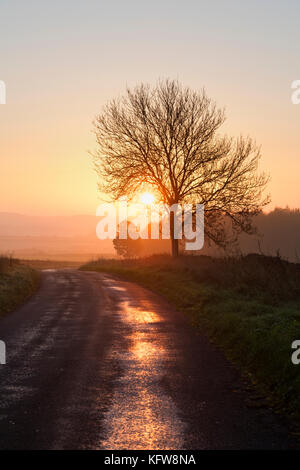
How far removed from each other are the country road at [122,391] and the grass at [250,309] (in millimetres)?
524

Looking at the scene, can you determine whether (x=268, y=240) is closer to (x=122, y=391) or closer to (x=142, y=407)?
(x=122, y=391)

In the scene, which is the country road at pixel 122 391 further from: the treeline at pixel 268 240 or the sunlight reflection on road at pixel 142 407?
the treeline at pixel 268 240

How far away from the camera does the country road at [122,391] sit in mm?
5996

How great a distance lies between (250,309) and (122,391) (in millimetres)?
7271

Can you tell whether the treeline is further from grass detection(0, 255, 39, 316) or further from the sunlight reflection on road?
the sunlight reflection on road

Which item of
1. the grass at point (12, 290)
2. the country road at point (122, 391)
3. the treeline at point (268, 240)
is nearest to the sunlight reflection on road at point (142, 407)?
the country road at point (122, 391)

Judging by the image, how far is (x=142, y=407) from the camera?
7207 millimetres

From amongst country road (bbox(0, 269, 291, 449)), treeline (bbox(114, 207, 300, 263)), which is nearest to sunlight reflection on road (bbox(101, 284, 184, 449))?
country road (bbox(0, 269, 291, 449))

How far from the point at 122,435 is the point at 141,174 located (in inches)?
1216

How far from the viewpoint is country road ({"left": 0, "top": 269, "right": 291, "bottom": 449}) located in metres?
6.00

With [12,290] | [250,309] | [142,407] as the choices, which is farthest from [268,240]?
[142,407]

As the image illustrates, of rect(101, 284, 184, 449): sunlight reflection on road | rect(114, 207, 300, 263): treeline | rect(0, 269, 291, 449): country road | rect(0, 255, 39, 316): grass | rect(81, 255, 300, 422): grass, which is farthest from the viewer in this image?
rect(114, 207, 300, 263): treeline

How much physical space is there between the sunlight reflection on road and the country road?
0.01m
